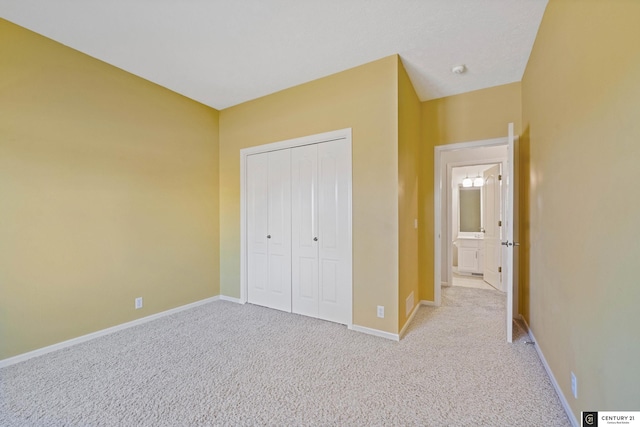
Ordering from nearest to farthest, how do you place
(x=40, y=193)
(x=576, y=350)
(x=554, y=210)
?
1. (x=576, y=350)
2. (x=554, y=210)
3. (x=40, y=193)

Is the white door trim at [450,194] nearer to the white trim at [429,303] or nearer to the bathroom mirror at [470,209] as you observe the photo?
the white trim at [429,303]

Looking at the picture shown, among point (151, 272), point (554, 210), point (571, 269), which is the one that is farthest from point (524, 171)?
point (151, 272)

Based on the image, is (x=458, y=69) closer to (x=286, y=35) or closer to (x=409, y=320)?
(x=286, y=35)

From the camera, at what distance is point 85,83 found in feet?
8.70

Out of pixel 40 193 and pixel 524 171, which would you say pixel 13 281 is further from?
pixel 524 171

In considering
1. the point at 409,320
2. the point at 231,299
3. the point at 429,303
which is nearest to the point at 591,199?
the point at 409,320

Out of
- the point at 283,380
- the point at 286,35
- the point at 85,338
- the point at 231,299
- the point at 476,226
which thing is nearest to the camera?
the point at 283,380

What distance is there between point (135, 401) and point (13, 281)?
1.59m

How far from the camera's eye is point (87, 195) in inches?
105

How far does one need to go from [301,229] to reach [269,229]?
0.55m

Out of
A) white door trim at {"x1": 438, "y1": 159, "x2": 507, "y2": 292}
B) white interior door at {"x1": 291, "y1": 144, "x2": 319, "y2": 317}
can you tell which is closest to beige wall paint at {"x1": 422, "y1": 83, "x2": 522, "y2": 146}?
white door trim at {"x1": 438, "y1": 159, "x2": 507, "y2": 292}

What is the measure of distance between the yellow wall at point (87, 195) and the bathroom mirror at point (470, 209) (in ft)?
18.4

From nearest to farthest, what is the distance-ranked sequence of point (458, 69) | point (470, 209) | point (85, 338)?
point (85, 338) → point (458, 69) → point (470, 209)

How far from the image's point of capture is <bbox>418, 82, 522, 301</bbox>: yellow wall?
3270mm
